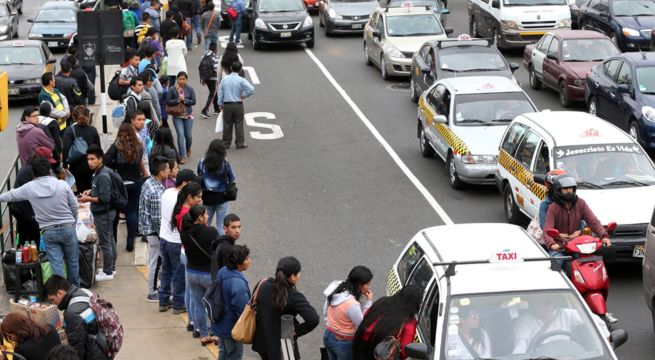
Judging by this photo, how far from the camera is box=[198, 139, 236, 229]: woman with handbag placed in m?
15.6

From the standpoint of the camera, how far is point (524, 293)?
10398mm

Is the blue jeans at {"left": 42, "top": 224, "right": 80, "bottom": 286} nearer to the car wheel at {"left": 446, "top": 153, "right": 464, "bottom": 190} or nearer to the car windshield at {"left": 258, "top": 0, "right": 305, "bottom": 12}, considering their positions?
the car wheel at {"left": 446, "top": 153, "right": 464, "bottom": 190}

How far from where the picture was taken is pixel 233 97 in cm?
2275

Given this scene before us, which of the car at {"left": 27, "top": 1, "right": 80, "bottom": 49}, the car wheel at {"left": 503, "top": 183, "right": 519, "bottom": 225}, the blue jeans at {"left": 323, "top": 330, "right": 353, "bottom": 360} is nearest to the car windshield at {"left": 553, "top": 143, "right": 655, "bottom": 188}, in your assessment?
the car wheel at {"left": 503, "top": 183, "right": 519, "bottom": 225}

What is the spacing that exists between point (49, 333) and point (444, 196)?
1063 cm

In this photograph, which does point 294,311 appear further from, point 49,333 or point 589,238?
point 589,238

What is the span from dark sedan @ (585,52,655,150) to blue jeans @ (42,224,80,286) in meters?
11.3

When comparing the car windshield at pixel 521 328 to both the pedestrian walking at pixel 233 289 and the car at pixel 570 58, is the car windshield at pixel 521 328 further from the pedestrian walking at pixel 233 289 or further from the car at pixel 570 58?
the car at pixel 570 58

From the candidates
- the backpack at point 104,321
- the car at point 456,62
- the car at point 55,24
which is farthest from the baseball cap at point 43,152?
the car at point 55,24

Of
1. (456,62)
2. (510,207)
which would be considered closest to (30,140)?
(510,207)

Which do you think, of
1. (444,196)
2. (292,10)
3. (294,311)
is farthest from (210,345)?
(292,10)

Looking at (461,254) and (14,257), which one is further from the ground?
(461,254)

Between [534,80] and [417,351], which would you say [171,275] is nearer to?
[417,351]

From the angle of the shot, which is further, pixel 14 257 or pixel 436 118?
pixel 436 118
